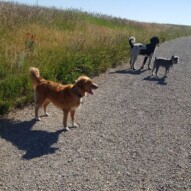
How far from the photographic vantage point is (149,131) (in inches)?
259

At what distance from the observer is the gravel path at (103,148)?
4.49m

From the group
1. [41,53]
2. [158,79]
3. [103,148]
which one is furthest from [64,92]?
[158,79]

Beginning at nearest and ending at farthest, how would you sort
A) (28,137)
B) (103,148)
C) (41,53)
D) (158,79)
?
(103,148), (28,137), (41,53), (158,79)

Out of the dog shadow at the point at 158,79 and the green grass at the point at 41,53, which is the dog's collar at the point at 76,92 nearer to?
the green grass at the point at 41,53

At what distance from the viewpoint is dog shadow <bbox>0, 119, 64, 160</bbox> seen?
5.27 meters

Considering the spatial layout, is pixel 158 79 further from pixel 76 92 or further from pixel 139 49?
pixel 76 92

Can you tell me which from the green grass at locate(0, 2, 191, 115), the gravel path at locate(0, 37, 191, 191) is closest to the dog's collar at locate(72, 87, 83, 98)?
the gravel path at locate(0, 37, 191, 191)

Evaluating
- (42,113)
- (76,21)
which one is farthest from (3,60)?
(76,21)

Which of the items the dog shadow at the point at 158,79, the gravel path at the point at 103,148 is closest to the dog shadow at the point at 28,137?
the gravel path at the point at 103,148

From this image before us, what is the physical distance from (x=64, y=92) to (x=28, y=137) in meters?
1.03

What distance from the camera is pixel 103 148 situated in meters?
5.57

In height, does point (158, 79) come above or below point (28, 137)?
below

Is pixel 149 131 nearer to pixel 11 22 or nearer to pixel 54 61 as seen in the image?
pixel 54 61

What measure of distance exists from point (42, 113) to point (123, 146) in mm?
2016
